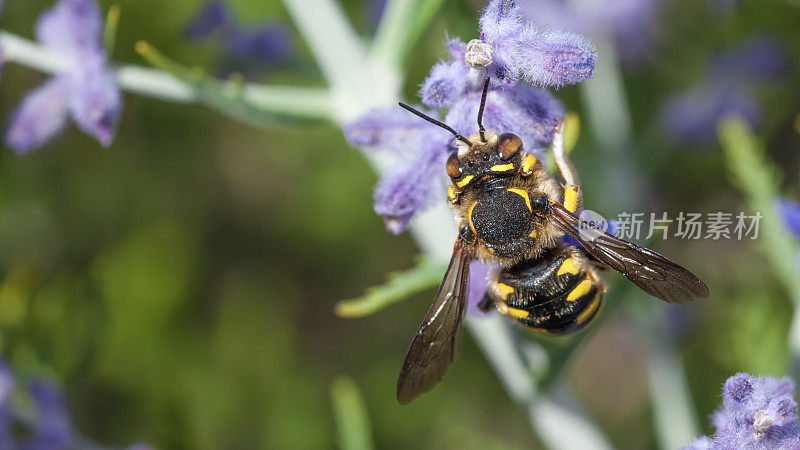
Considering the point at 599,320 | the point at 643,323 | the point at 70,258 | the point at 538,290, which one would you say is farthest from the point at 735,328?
the point at 70,258

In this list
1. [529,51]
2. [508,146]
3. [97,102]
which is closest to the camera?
[529,51]

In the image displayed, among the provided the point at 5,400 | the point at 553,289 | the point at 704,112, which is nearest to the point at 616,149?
the point at 704,112

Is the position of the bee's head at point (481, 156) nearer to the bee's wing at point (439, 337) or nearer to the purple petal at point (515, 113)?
the purple petal at point (515, 113)

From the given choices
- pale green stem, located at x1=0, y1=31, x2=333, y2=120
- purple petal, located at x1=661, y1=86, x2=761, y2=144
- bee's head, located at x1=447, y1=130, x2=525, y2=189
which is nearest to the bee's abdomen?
bee's head, located at x1=447, y1=130, x2=525, y2=189

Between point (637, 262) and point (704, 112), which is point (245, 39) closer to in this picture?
point (637, 262)

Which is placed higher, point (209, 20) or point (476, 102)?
point (209, 20)

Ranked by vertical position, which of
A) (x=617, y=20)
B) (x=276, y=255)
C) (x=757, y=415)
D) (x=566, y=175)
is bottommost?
(x=757, y=415)

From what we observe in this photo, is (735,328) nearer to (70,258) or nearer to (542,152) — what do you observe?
(542,152)
